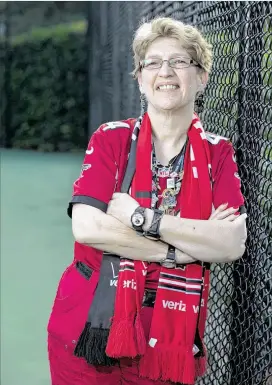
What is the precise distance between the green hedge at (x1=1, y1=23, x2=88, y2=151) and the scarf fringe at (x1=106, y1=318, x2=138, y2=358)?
13061 millimetres

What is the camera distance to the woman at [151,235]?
244 centimetres

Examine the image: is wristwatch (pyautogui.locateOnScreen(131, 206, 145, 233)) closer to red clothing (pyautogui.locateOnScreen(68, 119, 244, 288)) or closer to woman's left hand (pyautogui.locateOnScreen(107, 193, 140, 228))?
woman's left hand (pyautogui.locateOnScreen(107, 193, 140, 228))

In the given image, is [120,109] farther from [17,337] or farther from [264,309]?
[264,309]

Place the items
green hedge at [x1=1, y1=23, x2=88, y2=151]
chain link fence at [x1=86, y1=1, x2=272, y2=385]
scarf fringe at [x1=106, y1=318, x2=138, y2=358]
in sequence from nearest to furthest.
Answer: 1. scarf fringe at [x1=106, y1=318, x2=138, y2=358]
2. chain link fence at [x1=86, y1=1, x2=272, y2=385]
3. green hedge at [x1=1, y1=23, x2=88, y2=151]

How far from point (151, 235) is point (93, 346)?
0.39 metres

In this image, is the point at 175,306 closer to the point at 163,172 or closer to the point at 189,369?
the point at 189,369

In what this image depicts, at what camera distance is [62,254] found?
7195 millimetres

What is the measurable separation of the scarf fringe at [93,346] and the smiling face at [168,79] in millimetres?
745

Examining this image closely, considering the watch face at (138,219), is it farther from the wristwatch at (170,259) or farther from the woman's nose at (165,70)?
the woman's nose at (165,70)

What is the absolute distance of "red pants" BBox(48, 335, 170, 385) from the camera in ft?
8.21

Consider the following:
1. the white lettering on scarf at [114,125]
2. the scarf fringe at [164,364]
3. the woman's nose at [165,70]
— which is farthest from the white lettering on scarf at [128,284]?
the woman's nose at [165,70]

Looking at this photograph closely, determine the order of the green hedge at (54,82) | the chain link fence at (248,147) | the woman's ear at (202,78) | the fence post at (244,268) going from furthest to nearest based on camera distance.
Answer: the green hedge at (54,82) < the fence post at (244,268) < the chain link fence at (248,147) < the woman's ear at (202,78)

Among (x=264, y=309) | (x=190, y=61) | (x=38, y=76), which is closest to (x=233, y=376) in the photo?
(x=264, y=309)

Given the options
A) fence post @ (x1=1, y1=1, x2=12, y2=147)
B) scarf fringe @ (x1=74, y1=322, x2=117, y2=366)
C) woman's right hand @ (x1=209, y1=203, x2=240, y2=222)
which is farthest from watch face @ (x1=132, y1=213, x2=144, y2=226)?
fence post @ (x1=1, y1=1, x2=12, y2=147)
